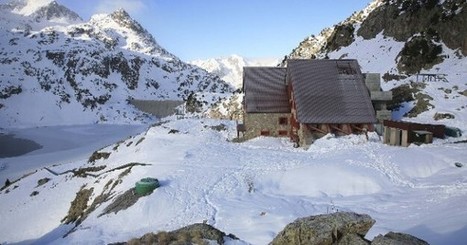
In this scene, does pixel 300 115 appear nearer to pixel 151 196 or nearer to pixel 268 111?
pixel 268 111

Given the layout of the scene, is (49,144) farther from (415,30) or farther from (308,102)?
(415,30)

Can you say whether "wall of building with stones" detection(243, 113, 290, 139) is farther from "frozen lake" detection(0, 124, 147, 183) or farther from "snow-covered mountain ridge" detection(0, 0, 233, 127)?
"snow-covered mountain ridge" detection(0, 0, 233, 127)

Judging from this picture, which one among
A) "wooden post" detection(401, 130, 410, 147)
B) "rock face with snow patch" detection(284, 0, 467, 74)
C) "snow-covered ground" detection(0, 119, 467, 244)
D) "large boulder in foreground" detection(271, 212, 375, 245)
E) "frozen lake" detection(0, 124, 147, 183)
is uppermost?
"rock face with snow patch" detection(284, 0, 467, 74)

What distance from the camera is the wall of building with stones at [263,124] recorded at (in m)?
46.3

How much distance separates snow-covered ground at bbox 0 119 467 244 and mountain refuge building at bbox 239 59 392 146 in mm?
2111

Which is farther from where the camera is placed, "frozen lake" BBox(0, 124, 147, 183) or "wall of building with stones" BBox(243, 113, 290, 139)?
"frozen lake" BBox(0, 124, 147, 183)

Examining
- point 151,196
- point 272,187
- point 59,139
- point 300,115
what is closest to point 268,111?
point 300,115

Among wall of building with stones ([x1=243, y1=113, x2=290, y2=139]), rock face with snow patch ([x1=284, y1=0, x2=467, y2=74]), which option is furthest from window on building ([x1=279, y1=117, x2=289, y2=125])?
rock face with snow patch ([x1=284, y1=0, x2=467, y2=74])

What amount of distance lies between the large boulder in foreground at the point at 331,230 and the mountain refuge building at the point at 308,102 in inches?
1162

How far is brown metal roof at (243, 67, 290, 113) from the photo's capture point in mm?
46656

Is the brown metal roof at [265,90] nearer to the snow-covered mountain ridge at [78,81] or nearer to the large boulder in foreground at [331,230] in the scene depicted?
the large boulder in foreground at [331,230]

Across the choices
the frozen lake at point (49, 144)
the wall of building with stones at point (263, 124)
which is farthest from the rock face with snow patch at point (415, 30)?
the frozen lake at point (49, 144)

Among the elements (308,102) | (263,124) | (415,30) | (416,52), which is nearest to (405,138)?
(308,102)

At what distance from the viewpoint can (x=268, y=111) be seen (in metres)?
46.3
